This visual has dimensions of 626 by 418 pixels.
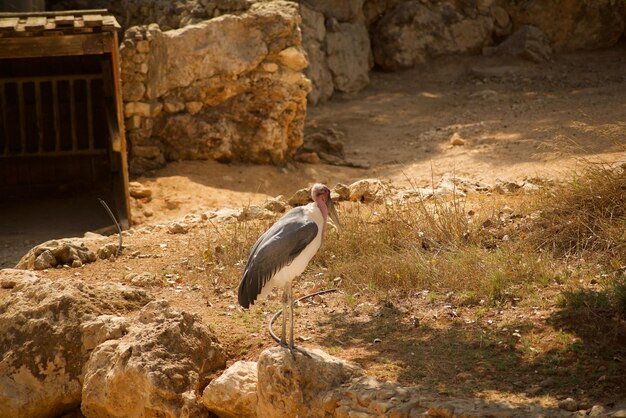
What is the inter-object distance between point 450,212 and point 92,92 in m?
5.22

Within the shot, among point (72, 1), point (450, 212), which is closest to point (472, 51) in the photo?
point (72, 1)

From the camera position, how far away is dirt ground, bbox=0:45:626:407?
5.09 m

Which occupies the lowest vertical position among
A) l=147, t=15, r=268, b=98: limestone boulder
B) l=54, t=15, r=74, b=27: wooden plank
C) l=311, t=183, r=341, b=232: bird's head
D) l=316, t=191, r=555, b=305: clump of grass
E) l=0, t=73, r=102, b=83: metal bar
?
l=316, t=191, r=555, b=305: clump of grass

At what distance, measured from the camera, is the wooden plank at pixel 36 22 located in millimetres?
8289

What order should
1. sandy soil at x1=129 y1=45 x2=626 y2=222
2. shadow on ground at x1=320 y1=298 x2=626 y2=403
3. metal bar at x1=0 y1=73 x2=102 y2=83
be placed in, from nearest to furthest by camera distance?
shadow on ground at x1=320 y1=298 x2=626 y2=403 → sandy soil at x1=129 y1=45 x2=626 y2=222 → metal bar at x1=0 y1=73 x2=102 y2=83

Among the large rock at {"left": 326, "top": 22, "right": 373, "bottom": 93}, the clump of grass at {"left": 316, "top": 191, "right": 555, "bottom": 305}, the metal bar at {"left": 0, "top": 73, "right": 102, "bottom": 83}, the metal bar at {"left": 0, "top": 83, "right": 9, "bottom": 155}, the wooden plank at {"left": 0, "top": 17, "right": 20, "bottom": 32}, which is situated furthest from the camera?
the large rock at {"left": 326, "top": 22, "right": 373, "bottom": 93}

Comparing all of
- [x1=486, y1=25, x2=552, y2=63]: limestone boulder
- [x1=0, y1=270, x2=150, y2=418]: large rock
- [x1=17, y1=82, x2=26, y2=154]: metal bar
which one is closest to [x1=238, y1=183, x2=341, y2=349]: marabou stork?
[x1=0, y1=270, x2=150, y2=418]: large rock

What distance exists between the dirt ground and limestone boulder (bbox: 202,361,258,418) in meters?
0.54

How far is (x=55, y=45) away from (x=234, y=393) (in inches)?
183

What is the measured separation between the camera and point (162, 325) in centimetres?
542

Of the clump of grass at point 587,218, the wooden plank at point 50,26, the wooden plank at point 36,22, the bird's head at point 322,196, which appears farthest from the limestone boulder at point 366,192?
the wooden plank at point 36,22

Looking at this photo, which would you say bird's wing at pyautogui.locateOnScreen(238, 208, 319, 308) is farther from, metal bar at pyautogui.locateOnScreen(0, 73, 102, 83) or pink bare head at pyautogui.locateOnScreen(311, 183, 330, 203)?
metal bar at pyautogui.locateOnScreen(0, 73, 102, 83)

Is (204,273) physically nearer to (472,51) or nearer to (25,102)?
(25,102)

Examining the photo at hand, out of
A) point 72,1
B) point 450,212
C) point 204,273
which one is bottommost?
point 204,273
